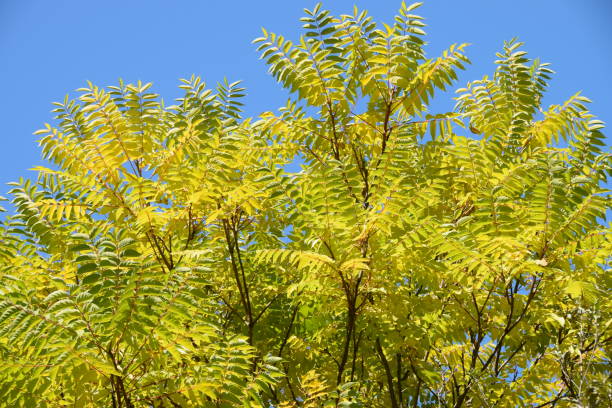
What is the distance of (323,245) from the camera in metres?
5.45

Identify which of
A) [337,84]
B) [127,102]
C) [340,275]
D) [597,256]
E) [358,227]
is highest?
[337,84]

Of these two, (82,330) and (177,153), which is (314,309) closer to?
(177,153)

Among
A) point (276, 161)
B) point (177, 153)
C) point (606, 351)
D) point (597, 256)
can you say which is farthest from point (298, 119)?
point (606, 351)

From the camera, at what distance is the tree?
14.5 feet

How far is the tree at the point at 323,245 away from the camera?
4.43 m

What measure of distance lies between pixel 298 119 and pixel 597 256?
3394 mm

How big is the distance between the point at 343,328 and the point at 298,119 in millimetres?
2367

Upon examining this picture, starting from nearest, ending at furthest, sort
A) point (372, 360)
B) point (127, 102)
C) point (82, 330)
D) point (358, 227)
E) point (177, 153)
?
point (82, 330), point (358, 227), point (177, 153), point (127, 102), point (372, 360)

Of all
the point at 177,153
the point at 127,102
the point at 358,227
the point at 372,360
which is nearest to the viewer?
the point at 358,227

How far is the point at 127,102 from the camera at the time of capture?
6.57m

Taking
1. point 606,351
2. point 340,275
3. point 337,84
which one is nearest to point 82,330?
point 340,275

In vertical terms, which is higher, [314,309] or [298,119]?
[298,119]

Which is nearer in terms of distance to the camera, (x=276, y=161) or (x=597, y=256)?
(x=597, y=256)

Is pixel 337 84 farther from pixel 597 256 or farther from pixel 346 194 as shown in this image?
pixel 597 256
